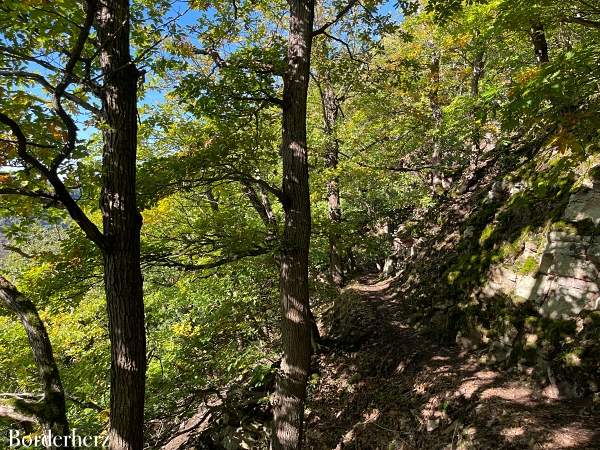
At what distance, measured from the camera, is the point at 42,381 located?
194 inches

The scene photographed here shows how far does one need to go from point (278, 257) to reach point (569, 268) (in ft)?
14.5

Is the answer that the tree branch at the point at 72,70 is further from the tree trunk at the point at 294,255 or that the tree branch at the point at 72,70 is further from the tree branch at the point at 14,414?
the tree branch at the point at 14,414

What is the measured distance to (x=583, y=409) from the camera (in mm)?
4715

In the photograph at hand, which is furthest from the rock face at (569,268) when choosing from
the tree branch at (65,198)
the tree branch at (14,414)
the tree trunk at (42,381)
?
the tree branch at (14,414)

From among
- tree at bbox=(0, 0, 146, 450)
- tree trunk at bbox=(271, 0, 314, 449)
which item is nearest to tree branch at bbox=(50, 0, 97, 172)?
tree at bbox=(0, 0, 146, 450)

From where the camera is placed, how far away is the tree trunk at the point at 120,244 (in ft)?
12.0

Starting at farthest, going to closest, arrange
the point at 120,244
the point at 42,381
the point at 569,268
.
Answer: the point at 569,268, the point at 42,381, the point at 120,244

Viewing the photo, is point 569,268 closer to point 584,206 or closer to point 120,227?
point 584,206

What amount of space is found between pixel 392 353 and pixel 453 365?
155 cm

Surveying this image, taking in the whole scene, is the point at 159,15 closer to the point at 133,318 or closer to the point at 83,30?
the point at 83,30

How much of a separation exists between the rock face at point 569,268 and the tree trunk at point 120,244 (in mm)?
5720

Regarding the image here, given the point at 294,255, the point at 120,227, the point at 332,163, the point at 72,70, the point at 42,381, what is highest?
the point at 332,163

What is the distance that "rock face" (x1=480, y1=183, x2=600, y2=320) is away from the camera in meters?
5.46

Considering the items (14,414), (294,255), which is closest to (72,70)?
(294,255)
